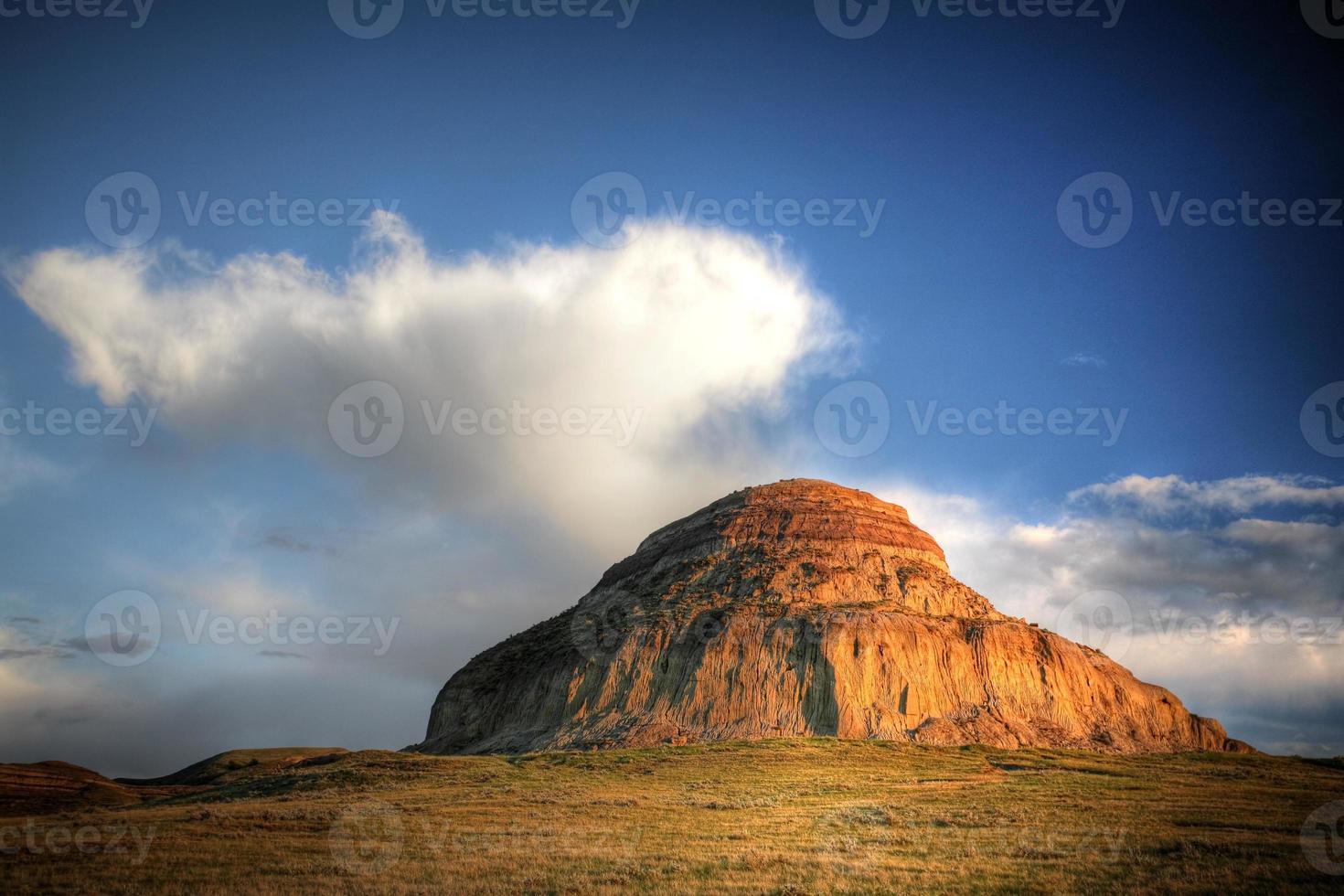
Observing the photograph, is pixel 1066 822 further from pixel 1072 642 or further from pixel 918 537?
pixel 918 537

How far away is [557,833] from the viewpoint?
88.1 ft

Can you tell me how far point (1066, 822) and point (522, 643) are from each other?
73.2m
